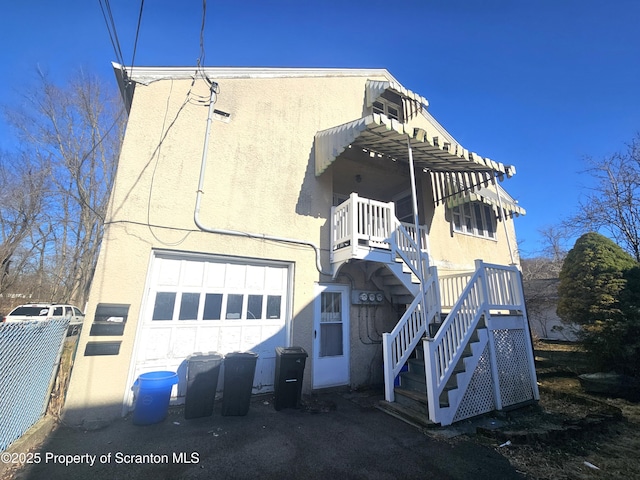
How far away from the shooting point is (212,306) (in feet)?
19.2

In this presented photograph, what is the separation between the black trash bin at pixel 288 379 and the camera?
5330mm

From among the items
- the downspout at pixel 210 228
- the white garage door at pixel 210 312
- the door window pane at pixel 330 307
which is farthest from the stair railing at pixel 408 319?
the white garage door at pixel 210 312

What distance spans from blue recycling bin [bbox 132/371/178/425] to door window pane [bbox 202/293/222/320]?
141 centimetres

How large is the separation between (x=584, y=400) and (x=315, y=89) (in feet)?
33.4

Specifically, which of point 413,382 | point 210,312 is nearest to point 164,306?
point 210,312

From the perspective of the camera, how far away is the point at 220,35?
5.73 metres

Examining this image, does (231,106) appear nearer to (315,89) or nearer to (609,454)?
(315,89)

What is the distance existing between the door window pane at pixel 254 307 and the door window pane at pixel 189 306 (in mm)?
1108

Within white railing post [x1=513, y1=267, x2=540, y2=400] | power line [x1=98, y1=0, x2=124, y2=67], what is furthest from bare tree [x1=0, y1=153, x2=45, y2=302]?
white railing post [x1=513, y1=267, x2=540, y2=400]

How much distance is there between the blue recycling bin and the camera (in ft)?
14.5

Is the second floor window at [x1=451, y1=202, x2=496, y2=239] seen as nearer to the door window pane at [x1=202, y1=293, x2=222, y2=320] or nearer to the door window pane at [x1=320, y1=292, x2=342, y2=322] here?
the door window pane at [x1=320, y1=292, x2=342, y2=322]

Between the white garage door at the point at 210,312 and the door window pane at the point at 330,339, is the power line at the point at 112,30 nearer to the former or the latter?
the white garage door at the point at 210,312

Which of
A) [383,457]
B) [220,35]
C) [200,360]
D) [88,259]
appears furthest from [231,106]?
[88,259]

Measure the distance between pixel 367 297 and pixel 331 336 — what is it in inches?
57.2
